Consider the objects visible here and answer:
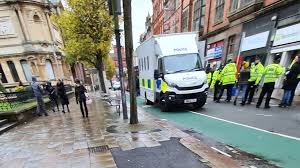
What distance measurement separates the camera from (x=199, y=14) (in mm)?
22797

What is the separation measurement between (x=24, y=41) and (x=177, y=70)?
20748 millimetres

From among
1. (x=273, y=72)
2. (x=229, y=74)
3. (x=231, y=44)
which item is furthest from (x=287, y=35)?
(x=231, y=44)

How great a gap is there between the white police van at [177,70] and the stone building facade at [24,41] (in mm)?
18329

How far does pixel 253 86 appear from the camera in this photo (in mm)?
8805

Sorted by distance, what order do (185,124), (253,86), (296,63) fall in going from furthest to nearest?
(253,86), (296,63), (185,124)

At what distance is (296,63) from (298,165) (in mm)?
5429

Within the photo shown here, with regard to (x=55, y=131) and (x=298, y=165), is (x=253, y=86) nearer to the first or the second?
(x=298, y=165)

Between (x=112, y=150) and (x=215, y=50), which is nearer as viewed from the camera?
(x=112, y=150)

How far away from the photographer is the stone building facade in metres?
22.3

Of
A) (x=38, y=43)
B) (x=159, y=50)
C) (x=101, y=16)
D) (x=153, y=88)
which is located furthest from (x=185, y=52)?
(x=38, y=43)

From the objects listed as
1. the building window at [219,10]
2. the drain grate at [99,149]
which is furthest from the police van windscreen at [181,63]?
the building window at [219,10]

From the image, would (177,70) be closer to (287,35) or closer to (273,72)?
(273,72)

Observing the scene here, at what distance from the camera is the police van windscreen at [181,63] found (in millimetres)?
9016

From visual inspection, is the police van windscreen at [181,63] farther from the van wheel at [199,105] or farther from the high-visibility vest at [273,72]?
the high-visibility vest at [273,72]
